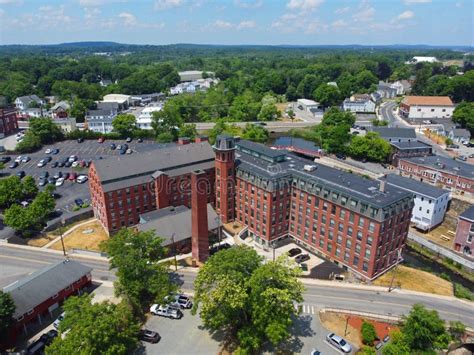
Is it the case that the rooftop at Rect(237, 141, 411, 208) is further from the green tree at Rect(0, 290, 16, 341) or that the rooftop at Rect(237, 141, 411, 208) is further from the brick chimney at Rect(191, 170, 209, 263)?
the green tree at Rect(0, 290, 16, 341)

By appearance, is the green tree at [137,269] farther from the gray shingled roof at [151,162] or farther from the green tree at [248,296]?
the gray shingled roof at [151,162]

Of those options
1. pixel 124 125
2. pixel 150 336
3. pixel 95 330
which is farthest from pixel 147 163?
pixel 124 125

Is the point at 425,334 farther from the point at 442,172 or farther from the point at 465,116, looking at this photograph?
the point at 465,116

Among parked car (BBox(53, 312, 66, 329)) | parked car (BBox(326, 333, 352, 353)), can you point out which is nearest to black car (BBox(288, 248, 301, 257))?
parked car (BBox(326, 333, 352, 353))

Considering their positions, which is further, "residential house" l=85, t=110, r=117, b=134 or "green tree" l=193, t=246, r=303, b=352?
"residential house" l=85, t=110, r=117, b=134

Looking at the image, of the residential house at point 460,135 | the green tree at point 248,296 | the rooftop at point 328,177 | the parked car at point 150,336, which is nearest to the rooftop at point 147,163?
the rooftop at point 328,177
